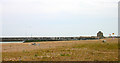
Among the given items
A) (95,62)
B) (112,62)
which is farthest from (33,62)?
(112,62)

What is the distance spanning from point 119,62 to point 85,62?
312 centimetres

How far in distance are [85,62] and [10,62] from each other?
6.83 meters

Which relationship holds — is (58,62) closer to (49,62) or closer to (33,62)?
(49,62)

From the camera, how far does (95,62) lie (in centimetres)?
1415

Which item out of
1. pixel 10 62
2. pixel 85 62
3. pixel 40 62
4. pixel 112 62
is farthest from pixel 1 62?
pixel 112 62

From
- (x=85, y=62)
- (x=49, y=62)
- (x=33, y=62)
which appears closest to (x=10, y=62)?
(x=33, y=62)

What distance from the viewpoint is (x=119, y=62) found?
14.4 meters

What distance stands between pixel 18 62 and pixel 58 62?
3715 mm

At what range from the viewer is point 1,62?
1466 cm

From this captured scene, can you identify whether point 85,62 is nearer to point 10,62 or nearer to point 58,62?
point 58,62

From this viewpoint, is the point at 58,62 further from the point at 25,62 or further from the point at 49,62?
the point at 25,62

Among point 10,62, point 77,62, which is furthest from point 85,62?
point 10,62

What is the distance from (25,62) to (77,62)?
4.71 m

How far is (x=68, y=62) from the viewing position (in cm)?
1412
